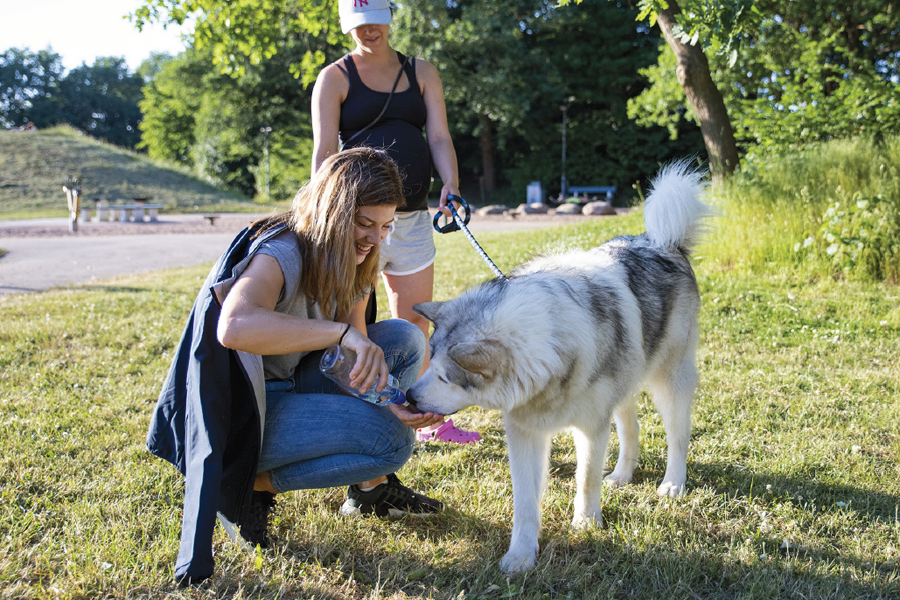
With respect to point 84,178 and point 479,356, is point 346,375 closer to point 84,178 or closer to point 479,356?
point 479,356

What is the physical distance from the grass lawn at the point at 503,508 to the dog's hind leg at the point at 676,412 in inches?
3.9

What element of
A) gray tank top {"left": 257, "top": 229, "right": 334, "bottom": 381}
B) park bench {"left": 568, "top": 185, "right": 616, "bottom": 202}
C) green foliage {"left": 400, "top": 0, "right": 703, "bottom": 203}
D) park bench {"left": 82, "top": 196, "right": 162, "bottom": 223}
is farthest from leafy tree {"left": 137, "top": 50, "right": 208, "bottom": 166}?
gray tank top {"left": 257, "top": 229, "right": 334, "bottom": 381}

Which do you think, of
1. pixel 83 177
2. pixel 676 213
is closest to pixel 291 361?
pixel 676 213

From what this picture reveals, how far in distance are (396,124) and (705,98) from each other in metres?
7.06

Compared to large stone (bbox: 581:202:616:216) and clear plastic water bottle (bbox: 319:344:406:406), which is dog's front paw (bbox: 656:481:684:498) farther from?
large stone (bbox: 581:202:616:216)

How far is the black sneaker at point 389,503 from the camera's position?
267cm

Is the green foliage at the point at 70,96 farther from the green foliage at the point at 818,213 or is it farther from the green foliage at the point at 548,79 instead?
the green foliage at the point at 818,213

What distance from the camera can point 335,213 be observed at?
218cm

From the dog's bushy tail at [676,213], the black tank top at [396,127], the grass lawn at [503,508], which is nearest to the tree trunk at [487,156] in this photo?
the grass lawn at [503,508]

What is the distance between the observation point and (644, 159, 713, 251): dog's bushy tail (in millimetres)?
3182

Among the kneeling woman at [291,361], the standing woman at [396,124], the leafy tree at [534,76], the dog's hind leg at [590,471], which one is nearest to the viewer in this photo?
the kneeling woman at [291,361]

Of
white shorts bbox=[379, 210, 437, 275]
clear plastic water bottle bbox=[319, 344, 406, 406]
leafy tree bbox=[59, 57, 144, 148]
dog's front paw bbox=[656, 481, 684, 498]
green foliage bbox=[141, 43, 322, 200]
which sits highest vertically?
leafy tree bbox=[59, 57, 144, 148]

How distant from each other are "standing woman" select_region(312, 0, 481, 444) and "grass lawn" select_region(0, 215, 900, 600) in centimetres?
96

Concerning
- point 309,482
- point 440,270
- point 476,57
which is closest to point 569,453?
point 309,482
